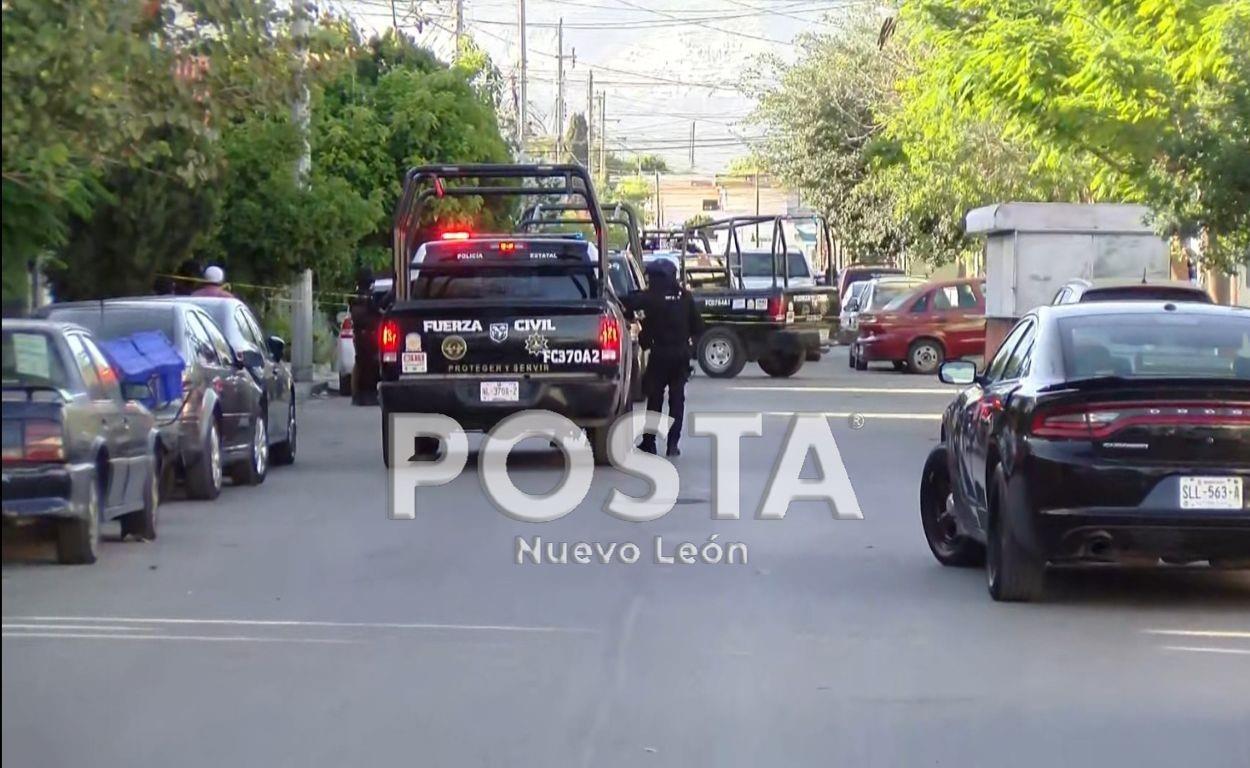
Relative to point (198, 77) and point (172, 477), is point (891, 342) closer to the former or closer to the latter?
point (172, 477)

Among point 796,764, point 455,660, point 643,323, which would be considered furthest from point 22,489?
point 643,323

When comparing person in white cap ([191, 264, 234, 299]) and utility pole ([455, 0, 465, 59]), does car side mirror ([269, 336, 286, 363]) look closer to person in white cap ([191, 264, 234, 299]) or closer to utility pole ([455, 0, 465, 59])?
person in white cap ([191, 264, 234, 299])

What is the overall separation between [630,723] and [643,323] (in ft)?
35.4

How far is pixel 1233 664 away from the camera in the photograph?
910 cm

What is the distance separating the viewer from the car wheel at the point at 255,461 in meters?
16.8

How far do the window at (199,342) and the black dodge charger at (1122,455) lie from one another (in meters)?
7.17

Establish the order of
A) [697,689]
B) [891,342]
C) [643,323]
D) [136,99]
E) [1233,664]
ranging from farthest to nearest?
[891,342], [643,323], [136,99], [1233,664], [697,689]

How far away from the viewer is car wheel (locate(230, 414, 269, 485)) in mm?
16766

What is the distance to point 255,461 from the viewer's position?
664 inches

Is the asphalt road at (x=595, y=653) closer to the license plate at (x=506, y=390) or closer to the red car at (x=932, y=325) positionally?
the license plate at (x=506, y=390)

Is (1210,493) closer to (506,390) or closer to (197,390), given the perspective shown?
(506,390)

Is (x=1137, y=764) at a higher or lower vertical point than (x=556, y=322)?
lower

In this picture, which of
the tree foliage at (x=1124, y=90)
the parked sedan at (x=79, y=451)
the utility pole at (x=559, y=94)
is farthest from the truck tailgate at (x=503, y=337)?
the utility pole at (x=559, y=94)

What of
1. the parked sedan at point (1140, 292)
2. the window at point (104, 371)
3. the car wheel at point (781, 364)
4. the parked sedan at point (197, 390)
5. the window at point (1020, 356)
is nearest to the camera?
the window at point (1020, 356)
